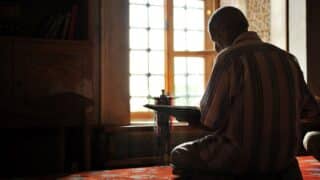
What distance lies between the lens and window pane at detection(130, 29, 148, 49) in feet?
14.4

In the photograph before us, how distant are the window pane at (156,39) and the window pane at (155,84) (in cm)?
31

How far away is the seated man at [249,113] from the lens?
5.57ft

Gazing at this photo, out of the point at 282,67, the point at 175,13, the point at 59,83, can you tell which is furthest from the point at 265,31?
the point at 282,67

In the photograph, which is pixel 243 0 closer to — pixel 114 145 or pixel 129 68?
pixel 129 68

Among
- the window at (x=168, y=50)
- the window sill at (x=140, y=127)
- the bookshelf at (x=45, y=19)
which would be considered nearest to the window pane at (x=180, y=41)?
the window at (x=168, y=50)

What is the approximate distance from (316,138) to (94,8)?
87.6 inches

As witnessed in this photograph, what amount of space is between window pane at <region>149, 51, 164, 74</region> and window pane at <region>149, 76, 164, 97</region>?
62 mm

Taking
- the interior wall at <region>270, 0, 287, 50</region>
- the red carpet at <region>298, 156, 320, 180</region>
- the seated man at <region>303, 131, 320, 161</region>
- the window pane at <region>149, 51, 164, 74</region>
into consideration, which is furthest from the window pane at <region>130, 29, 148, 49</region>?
the seated man at <region>303, 131, 320, 161</region>

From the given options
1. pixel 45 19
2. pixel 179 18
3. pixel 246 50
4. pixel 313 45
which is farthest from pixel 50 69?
pixel 313 45

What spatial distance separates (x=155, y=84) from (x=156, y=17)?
69cm

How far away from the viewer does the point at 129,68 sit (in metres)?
4.19

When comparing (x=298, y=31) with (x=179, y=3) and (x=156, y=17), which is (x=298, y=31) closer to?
(x=179, y=3)

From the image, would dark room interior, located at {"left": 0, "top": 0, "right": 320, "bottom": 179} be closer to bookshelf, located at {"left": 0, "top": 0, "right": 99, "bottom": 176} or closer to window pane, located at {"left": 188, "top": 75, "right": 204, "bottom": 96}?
bookshelf, located at {"left": 0, "top": 0, "right": 99, "bottom": 176}

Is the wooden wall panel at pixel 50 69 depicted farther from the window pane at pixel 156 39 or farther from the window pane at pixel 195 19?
the window pane at pixel 195 19
